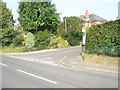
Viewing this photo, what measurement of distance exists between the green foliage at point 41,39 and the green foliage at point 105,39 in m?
10.5

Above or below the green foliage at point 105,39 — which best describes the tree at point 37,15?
above

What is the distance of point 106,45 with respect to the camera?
1280 centimetres

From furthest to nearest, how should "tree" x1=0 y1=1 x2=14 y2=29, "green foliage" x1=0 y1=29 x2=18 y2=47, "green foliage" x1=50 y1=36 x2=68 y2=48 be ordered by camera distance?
1. "tree" x1=0 y1=1 x2=14 y2=29
2. "green foliage" x1=0 y1=29 x2=18 y2=47
3. "green foliage" x1=50 y1=36 x2=68 y2=48

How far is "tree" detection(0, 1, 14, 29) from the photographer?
98.1ft

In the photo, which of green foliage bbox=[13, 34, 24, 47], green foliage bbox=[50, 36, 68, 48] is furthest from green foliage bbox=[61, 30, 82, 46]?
green foliage bbox=[13, 34, 24, 47]

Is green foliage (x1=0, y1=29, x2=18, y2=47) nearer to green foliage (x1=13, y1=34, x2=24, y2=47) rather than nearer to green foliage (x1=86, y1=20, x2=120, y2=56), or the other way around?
green foliage (x1=13, y1=34, x2=24, y2=47)

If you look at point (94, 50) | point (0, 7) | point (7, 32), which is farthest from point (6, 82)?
point (0, 7)

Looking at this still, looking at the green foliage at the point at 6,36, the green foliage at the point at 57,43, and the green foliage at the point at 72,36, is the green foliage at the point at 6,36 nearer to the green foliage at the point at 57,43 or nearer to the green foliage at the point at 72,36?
the green foliage at the point at 57,43

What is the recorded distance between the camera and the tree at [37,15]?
2416 centimetres

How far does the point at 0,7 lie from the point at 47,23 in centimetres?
1297

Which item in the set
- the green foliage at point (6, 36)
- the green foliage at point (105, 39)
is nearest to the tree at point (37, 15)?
the green foliage at point (6, 36)

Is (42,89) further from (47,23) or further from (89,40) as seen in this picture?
(47,23)

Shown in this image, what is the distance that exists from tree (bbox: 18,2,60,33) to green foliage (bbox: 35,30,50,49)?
2.15 metres

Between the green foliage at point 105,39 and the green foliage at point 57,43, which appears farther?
the green foliage at point 57,43
